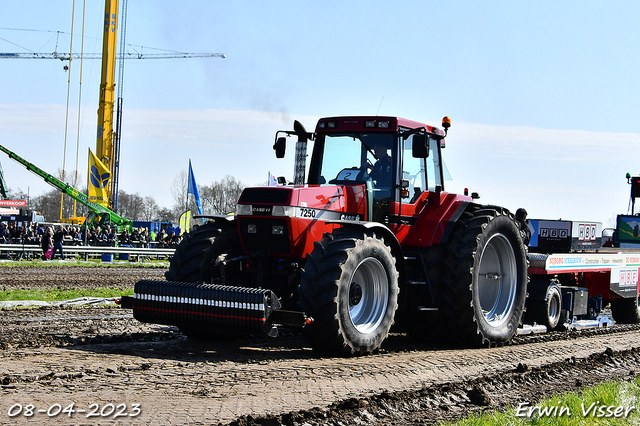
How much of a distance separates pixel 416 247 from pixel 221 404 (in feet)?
14.3

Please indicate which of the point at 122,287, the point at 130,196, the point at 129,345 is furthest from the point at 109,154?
the point at 130,196

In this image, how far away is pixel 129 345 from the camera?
27.3ft

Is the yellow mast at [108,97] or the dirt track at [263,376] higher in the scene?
the yellow mast at [108,97]

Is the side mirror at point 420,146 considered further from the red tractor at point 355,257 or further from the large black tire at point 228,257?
the large black tire at point 228,257

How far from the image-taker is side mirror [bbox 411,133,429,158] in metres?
8.57

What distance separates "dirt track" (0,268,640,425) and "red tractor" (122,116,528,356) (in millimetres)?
425

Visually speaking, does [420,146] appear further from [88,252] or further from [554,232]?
[88,252]

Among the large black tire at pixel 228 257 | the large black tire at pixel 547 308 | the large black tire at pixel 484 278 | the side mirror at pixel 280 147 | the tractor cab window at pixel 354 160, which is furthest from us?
the large black tire at pixel 547 308

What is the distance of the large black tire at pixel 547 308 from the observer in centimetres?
1151

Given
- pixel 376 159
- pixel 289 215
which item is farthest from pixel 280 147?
pixel 289 215

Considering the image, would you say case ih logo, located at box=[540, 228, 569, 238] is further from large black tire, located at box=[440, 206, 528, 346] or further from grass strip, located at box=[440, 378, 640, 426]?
grass strip, located at box=[440, 378, 640, 426]

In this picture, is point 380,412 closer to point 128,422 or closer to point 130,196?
point 128,422

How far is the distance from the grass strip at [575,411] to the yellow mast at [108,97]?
3957 centimetres

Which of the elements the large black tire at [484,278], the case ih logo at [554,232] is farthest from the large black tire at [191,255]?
the case ih logo at [554,232]
